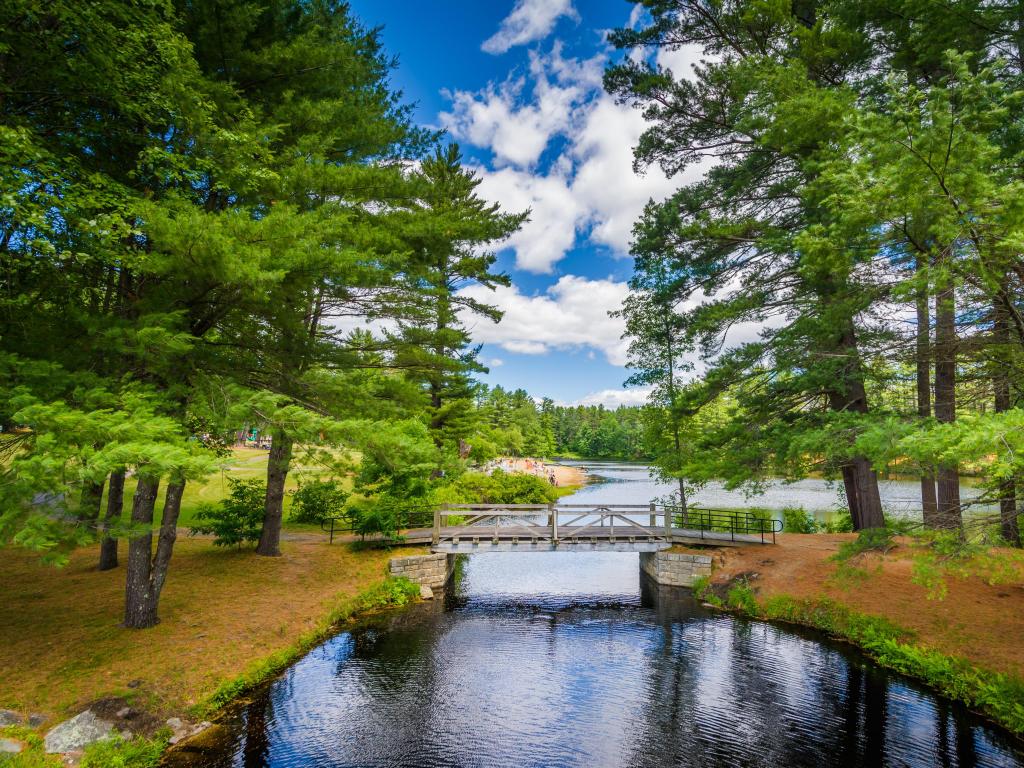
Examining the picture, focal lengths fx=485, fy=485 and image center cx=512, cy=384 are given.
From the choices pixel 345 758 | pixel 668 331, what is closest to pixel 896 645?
pixel 668 331

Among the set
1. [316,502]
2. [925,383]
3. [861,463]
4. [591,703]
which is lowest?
[591,703]

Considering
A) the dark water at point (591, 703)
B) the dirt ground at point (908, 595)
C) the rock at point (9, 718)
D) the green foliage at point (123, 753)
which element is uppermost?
the dirt ground at point (908, 595)

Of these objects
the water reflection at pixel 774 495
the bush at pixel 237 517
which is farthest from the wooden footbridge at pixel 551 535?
the water reflection at pixel 774 495

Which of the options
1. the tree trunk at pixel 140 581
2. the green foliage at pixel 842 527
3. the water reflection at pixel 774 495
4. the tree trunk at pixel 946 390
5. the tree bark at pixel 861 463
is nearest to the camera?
the tree trunk at pixel 946 390

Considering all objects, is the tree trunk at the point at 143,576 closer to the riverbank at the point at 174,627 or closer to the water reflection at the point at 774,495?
the riverbank at the point at 174,627

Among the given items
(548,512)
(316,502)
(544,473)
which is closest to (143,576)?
(316,502)

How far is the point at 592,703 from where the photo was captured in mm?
8453

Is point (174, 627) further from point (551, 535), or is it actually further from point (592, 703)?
point (551, 535)

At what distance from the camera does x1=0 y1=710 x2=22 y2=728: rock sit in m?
6.04

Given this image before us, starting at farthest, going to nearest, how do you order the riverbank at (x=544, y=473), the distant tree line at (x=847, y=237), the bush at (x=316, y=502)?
1. the riverbank at (x=544, y=473)
2. the bush at (x=316, y=502)
3. the distant tree line at (x=847, y=237)

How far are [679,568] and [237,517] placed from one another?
13.4 m

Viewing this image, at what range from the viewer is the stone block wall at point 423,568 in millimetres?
14305

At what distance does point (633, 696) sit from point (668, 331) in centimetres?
1053

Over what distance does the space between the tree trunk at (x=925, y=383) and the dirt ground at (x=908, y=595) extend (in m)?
1.41
